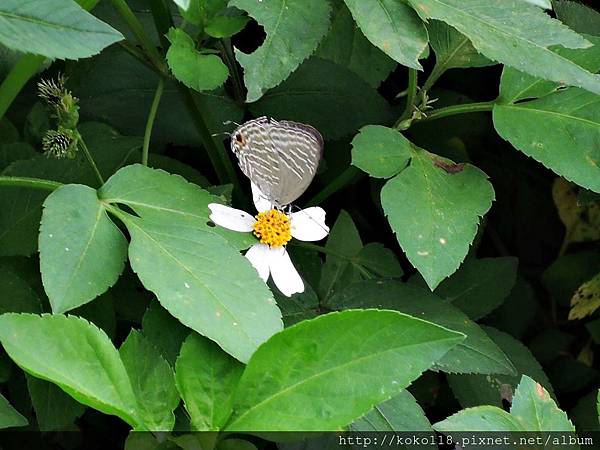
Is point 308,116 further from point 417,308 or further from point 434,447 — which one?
point 434,447

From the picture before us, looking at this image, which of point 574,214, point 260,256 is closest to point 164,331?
point 260,256

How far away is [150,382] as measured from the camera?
0.90m

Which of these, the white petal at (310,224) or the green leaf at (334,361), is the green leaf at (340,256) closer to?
the white petal at (310,224)

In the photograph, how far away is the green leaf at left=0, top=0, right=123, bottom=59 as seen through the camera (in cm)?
87

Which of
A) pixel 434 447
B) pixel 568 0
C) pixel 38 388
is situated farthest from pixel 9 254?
pixel 568 0

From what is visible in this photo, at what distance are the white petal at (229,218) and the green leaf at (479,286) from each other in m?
0.36

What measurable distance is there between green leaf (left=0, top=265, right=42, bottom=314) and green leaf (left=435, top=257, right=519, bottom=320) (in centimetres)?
60

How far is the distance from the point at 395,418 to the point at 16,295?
0.52 meters

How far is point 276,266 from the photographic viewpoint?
1090 millimetres

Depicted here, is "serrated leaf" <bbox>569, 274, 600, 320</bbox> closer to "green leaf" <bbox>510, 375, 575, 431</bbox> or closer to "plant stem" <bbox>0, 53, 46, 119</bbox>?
"green leaf" <bbox>510, 375, 575, 431</bbox>

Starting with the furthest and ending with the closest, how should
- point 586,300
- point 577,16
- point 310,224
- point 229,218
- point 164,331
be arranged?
point 586,300 < point 577,16 < point 310,224 < point 229,218 < point 164,331

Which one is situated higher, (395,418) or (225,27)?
(225,27)

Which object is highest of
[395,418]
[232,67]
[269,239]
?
[232,67]

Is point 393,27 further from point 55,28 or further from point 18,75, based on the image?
point 18,75
